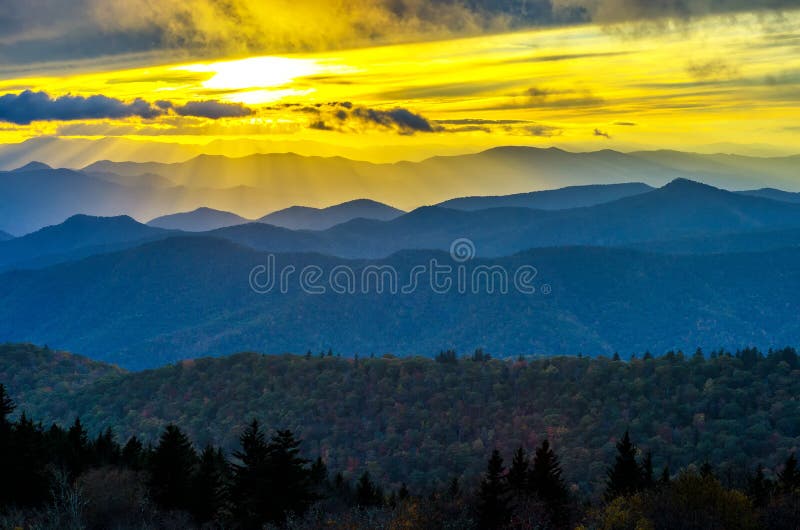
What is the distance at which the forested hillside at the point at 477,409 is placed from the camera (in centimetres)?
14075

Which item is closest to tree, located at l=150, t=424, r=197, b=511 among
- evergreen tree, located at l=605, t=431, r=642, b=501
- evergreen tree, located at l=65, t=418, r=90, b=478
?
evergreen tree, located at l=65, t=418, r=90, b=478

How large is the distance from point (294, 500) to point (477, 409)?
128399mm

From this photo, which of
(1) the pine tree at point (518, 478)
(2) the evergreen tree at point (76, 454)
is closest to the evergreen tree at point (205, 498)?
(2) the evergreen tree at point (76, 454)

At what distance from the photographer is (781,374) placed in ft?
531

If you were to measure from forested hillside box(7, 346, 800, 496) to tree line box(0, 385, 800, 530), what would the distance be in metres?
72.2

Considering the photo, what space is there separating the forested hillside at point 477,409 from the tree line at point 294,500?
72233 mm

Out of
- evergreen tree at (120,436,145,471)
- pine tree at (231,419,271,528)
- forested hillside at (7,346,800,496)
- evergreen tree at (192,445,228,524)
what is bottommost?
forested hillside at (7,346,800,496)

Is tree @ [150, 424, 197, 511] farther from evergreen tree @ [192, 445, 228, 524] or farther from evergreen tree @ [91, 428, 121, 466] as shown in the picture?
evergreen tree @ [91, 428, 121, 466]

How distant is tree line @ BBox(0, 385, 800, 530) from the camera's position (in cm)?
4031

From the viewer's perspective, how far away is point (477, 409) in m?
174

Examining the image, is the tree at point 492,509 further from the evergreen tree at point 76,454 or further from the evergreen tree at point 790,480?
the evergreen tree at point 76,454

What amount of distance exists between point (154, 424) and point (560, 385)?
8030 cm

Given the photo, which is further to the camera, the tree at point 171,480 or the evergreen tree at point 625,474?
the evergreen tree at point 625,474

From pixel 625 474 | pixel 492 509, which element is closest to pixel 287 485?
pixel 492 509
